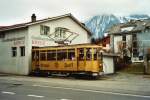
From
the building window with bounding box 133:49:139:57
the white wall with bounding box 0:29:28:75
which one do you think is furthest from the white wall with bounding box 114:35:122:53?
the white wall with bounding box 0:29:28:75

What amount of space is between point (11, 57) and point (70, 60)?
9.78 meters

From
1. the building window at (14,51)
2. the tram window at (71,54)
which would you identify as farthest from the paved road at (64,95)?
the building window at (14,51)

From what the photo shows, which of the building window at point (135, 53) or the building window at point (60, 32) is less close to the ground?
the building window at point (60, 32)

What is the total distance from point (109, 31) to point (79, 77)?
2373cm

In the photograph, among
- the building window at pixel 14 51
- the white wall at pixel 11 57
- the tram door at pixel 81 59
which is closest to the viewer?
the tram door at pixel 81 59

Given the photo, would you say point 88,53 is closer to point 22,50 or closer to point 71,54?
point 71,54

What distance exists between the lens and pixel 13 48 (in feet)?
126

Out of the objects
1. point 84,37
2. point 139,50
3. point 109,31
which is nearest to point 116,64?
point 84,37

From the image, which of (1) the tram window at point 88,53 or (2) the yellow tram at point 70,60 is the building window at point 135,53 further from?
(1) the tram window at point 88,53

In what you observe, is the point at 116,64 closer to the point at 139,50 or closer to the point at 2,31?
the point at 139,50

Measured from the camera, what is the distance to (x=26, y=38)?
36.1 metres

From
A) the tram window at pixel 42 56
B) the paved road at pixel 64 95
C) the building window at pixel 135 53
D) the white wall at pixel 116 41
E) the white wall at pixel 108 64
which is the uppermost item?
the white wall at pixel 116 41

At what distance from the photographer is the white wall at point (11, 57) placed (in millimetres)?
36456

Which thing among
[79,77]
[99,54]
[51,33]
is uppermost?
[51,33]
